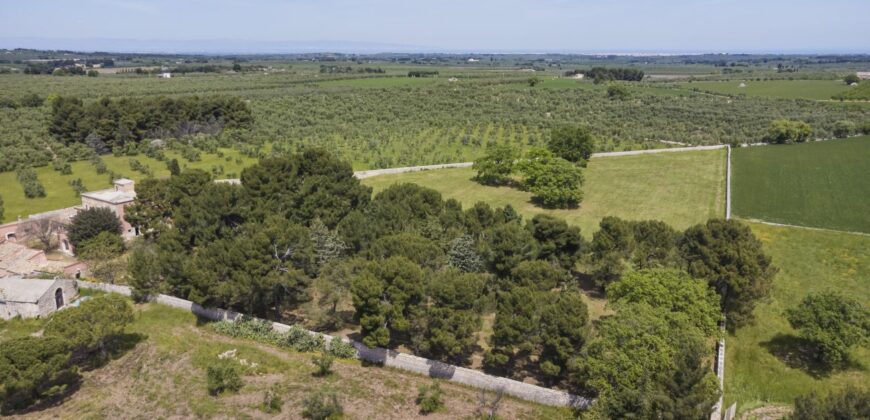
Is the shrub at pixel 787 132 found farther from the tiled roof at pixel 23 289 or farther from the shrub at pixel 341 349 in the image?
the tiled roof at pixel 23 289

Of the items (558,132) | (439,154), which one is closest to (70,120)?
(439,154)

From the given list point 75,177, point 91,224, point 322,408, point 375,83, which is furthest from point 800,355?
point 375,83

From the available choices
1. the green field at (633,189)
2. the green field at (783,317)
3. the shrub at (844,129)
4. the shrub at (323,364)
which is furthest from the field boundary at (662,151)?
the shrub at (323,364)

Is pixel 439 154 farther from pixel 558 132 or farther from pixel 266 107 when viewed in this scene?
pixel 266 107

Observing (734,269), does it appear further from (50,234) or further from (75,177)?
(75,177)

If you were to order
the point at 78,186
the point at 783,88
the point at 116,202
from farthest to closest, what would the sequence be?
the point at 783,88, the point at 78,186, the point at 116,202
